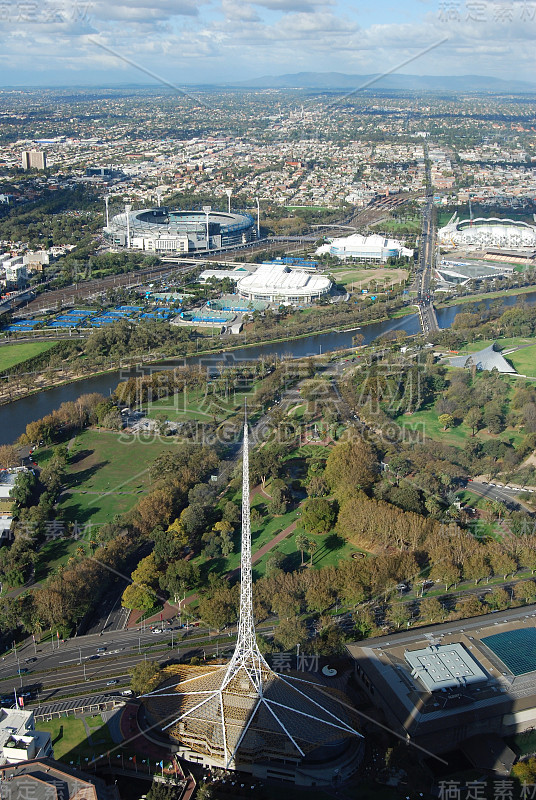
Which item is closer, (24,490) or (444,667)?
(444,667)

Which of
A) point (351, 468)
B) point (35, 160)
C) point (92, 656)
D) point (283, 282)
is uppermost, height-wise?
point (35, 160)

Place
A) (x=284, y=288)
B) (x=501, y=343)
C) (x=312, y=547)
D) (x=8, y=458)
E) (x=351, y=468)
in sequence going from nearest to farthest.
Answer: (x=312, y=547) < (x=351, y=468) < (x=8, y=458) < (x=501, y=343) < (x=284, y=288)

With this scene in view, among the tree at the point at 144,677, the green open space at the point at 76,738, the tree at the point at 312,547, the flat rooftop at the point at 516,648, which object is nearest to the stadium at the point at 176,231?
the tree at the point at 312,547

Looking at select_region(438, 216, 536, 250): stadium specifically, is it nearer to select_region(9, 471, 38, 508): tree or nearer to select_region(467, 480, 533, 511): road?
select_region(467, 480, 533, 511): road

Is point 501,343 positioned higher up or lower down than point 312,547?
higher up

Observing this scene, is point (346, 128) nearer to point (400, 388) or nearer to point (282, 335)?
point (282, 335)

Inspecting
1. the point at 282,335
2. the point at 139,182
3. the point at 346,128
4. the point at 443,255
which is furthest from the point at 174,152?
the point at 282,335

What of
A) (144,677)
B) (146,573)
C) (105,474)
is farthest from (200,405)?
(144,677)

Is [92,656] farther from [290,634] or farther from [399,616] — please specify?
[399,616]
